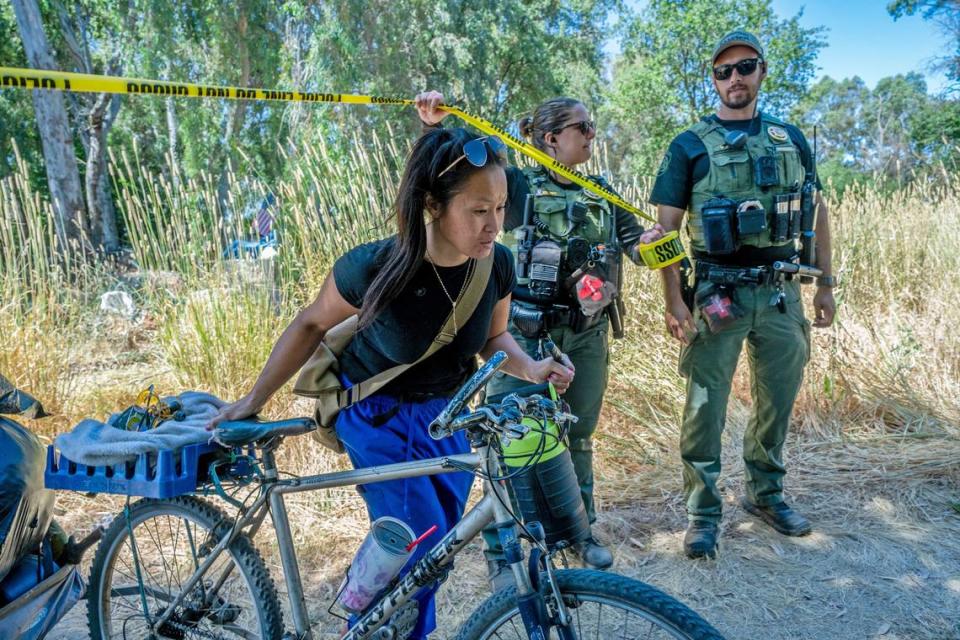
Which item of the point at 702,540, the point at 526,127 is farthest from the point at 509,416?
the point at 526,127

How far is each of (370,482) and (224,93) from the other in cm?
119

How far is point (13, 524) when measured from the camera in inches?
77.7

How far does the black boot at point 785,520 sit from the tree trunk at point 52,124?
11.1m

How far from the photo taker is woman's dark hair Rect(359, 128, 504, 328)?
180cm

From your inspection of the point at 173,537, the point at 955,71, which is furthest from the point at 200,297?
the point at 955,71

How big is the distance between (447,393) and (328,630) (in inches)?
52.8

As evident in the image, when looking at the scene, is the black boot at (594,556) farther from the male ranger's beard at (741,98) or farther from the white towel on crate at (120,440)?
the male ranger's beard at (741,98)

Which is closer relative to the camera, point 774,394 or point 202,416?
point 202,416

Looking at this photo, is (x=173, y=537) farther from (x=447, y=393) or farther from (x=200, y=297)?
(x=200, y=297)

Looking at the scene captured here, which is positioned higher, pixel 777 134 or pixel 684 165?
pixel 777 134

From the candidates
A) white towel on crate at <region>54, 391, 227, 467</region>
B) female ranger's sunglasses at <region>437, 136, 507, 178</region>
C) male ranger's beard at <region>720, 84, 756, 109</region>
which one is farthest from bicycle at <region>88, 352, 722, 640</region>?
male ranger's beard at <region>720, 84, 756, 109</region>

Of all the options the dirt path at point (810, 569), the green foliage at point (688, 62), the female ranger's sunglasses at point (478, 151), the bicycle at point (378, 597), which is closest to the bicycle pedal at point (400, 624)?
the bicycle at point (378, 597)

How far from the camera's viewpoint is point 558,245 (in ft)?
9.78

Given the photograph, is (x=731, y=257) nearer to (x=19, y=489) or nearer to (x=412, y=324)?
(x=412, y=324)
